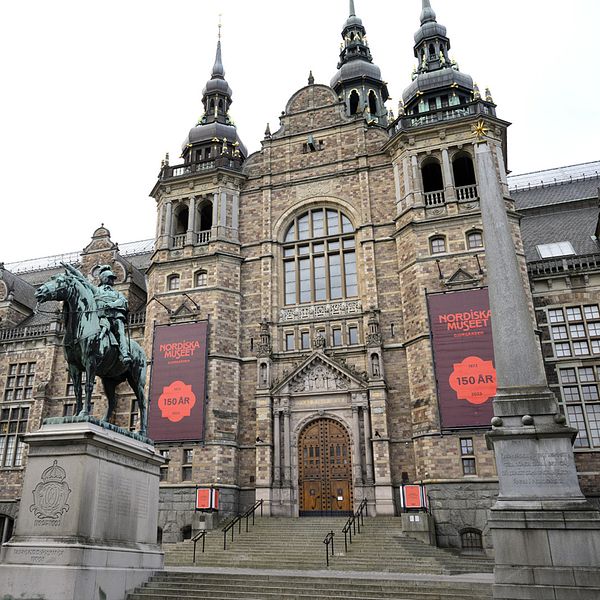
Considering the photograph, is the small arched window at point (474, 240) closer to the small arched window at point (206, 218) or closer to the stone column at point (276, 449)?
the stone column at point (276, 449)

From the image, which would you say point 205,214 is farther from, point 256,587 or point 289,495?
point 256,587

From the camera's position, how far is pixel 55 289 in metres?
11.6

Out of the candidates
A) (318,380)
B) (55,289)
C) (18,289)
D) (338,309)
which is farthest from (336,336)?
(18,289)

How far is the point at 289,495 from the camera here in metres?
22.4

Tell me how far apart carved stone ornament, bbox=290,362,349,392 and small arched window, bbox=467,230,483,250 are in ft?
25.4

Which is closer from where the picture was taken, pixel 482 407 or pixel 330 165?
pixel 482 407

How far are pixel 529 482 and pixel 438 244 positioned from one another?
15.2 m

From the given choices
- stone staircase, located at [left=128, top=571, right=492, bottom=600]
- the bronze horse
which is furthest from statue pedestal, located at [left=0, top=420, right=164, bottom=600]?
the bronze horse

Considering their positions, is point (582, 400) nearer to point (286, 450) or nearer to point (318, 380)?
point (318, 380)

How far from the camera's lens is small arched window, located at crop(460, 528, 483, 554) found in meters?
19.0

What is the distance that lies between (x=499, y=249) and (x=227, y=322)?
Answer: 15.8m

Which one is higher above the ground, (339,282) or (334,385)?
(339,282)

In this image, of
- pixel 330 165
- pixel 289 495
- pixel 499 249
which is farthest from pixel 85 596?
pixel 330 165

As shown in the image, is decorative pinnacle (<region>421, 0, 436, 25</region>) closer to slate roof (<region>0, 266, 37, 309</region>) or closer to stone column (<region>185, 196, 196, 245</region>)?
stone column (<region>185, 196, 196, 245</region>)
